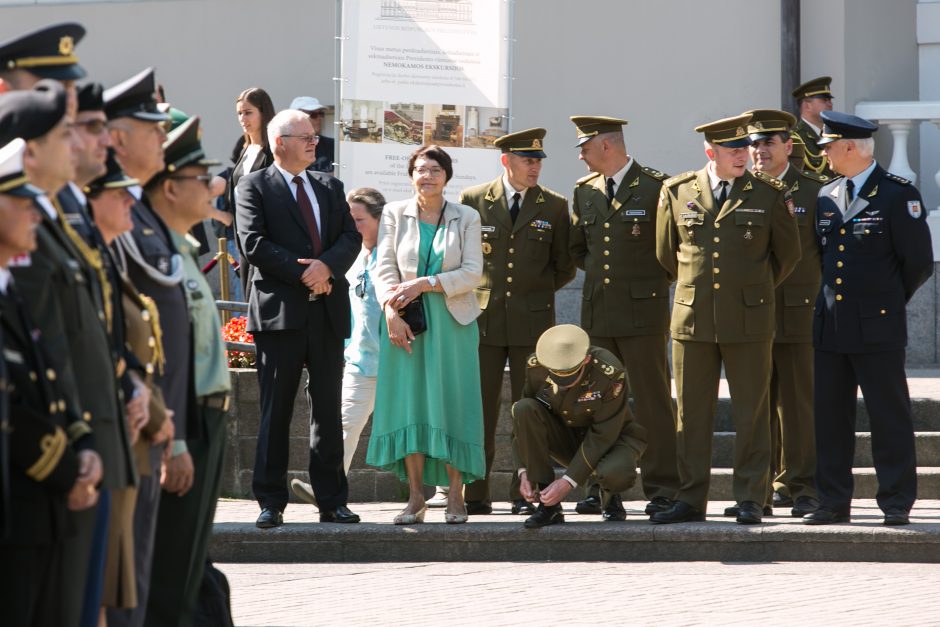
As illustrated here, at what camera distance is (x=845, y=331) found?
854 cm

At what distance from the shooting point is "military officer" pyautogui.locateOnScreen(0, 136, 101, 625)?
13.7ft

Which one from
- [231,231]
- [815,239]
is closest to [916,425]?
[815,239]

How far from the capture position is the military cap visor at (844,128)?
340 inches

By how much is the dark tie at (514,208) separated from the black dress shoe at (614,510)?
163 centimetres

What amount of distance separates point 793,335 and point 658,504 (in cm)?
119

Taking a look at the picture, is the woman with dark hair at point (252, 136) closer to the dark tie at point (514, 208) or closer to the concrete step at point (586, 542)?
the dark tie at point (514, 208)

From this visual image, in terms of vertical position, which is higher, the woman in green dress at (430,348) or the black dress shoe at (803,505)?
the woman in green dress at (430,348)

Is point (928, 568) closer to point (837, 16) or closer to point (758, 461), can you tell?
point (758, 461)

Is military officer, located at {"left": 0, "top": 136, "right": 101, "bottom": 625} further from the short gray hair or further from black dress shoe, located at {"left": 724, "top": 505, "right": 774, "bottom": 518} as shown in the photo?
black dress shoe, located at {"left": 724, "top": 505, "right": 774, "bottom": 518}

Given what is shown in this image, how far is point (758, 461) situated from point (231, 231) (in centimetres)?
577

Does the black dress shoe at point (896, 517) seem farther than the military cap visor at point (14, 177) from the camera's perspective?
Yes

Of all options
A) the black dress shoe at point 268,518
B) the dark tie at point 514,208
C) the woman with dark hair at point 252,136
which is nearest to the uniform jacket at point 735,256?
the dark tie at point 514,208

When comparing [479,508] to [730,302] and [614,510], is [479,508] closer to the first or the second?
[614,510]

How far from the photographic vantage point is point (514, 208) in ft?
31.1
